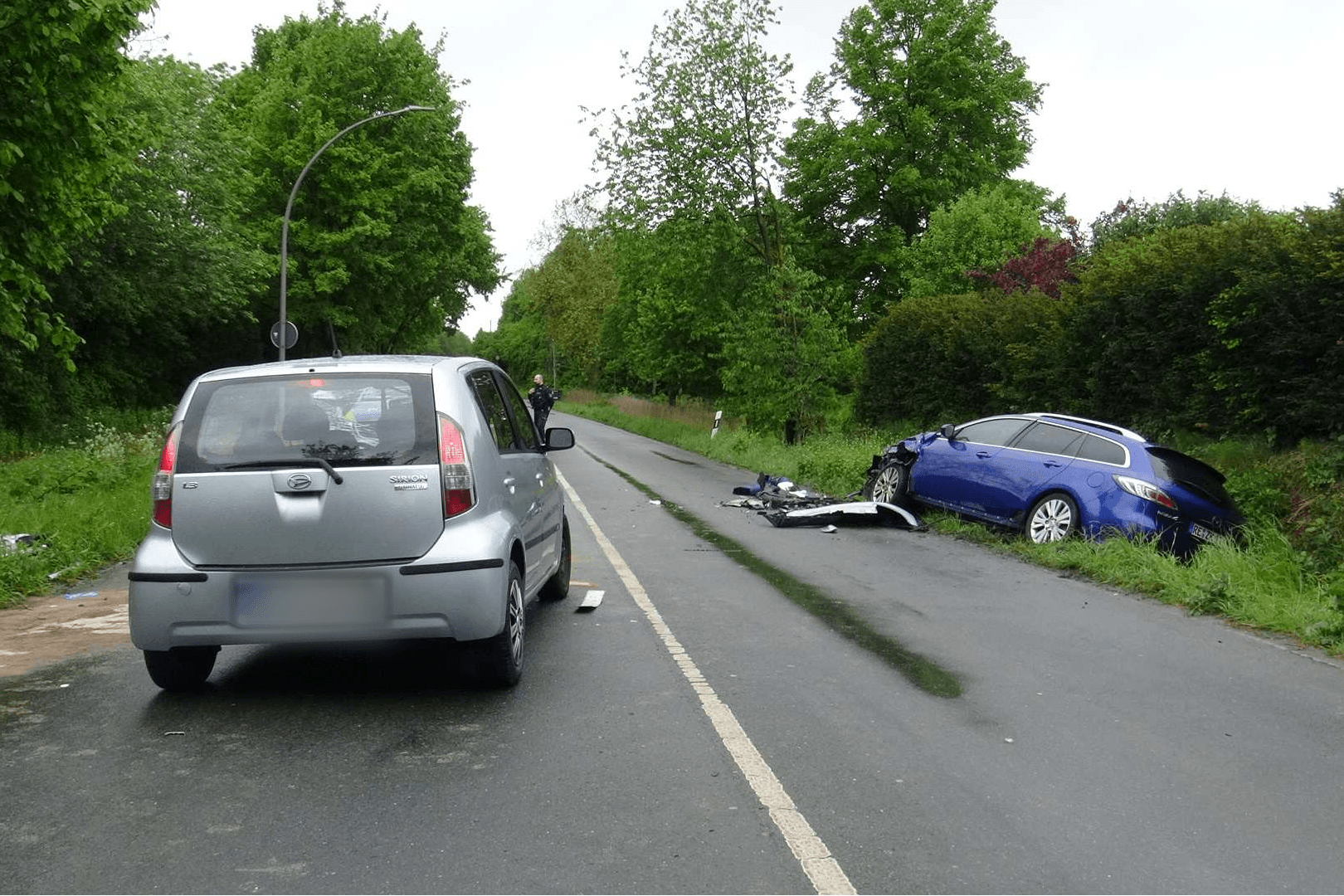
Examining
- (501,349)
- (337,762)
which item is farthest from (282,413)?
(501,349)

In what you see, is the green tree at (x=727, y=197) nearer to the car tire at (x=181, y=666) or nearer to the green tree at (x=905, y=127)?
the green tree at (x=905, y=127)

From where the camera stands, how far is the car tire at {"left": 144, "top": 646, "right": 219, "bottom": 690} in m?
5.69

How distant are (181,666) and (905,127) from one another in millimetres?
34051

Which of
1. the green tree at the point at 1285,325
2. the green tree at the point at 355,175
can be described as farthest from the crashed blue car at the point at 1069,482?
the green tree at the point at 355,175

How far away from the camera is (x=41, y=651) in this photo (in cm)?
692

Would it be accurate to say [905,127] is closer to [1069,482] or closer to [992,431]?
[992,431]

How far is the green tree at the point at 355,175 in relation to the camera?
36.7 metres

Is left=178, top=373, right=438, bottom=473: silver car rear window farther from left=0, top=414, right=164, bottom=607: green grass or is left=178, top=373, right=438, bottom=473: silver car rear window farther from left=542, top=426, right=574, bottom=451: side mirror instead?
left=0, top=414, right=164, bottom=607: green grass

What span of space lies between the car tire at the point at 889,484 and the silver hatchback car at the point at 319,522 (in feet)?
30.5

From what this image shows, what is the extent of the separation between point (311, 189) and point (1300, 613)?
3531cm

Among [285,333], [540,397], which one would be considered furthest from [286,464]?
[285,333]

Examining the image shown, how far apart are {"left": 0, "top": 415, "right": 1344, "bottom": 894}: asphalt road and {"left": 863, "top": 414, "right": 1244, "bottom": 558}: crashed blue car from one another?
2.84 m

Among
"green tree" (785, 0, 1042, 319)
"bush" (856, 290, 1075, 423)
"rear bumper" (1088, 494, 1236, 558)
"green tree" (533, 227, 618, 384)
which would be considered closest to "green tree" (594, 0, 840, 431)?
"bush" (856, 290, 1075, 423)

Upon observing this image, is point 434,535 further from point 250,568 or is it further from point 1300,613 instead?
point 1300,613
